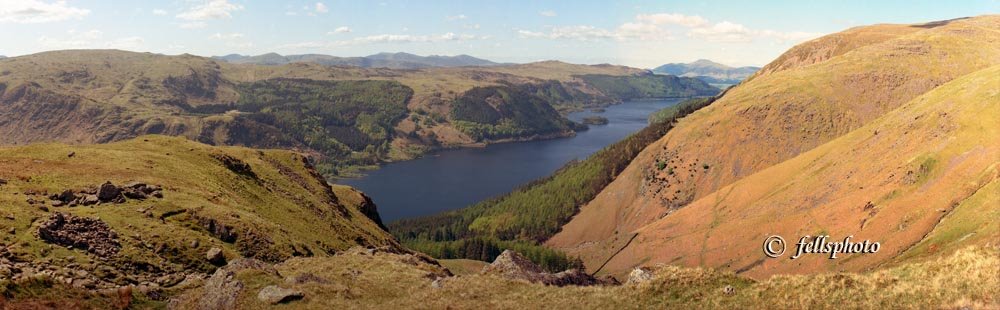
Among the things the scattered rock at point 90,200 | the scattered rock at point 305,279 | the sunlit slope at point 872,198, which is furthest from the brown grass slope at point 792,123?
the scattered rock at point 90,200

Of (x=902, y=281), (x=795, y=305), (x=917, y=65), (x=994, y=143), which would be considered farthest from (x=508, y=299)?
→ (x=917, y=65)

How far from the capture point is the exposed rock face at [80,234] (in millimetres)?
45763

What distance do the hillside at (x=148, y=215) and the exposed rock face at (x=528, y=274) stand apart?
26.2 meters

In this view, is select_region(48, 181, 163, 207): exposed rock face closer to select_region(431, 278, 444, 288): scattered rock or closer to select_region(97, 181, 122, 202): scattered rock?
select_region(97, 181, 122, 202): scattered rock

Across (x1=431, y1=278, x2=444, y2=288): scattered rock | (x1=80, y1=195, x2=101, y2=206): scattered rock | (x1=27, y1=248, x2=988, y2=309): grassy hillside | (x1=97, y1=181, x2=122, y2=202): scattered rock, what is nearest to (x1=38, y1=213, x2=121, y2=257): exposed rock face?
(x1=80, y1=195, x2=101, y2=206): scattered rock

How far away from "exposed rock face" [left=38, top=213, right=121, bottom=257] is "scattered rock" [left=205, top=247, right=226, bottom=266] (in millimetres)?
7680

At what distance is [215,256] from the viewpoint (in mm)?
53281

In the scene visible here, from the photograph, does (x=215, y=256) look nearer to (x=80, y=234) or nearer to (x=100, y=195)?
(x=80, y=234)

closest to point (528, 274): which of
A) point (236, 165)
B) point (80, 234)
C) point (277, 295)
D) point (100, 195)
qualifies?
point (277, 295)

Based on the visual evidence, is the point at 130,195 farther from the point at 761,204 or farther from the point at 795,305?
the point at 761,204

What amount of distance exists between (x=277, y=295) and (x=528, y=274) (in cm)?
2546

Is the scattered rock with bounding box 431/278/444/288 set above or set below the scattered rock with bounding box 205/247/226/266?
below

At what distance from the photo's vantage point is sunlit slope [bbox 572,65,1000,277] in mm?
79812

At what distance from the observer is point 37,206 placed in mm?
52000
